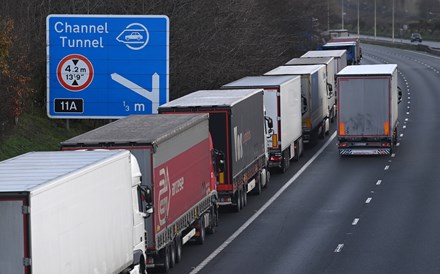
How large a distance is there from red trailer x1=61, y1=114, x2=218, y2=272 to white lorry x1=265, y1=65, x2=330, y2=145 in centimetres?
2003

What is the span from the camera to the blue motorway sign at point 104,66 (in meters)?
23.2

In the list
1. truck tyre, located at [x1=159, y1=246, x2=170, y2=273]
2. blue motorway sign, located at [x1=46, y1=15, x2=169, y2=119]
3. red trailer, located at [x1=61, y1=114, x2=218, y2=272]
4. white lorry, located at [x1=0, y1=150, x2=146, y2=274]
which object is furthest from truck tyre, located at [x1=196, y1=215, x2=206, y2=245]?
white lorry, located at [x1=0, y1=150, x2=146, y2=274]

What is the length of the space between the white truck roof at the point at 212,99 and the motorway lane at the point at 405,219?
4.84 m

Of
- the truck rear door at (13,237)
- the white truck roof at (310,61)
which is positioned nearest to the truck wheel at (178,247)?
the truck rear door at (13,237)

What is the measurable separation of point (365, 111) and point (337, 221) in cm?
1572

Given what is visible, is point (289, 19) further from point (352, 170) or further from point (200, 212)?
point (200, 212)

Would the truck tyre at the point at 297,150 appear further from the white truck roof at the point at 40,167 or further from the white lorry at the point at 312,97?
the white truck roof at the point at 40,167

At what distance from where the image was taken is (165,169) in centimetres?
2500

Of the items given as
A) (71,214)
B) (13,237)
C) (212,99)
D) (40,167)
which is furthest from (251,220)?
(13,237)

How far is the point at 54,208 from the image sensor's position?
647 inches

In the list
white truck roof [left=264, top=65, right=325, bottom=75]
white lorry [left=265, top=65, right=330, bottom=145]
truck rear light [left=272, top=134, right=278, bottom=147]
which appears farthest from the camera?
white truck roof [left=264, top=65, right=325, bottom=75]

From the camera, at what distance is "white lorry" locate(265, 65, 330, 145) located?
50656 millimetres

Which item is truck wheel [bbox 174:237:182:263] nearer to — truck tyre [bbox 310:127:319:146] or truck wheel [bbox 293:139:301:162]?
truck wheel [bbox 293:139:301:162]

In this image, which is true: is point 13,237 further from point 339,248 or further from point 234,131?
point 234,131
